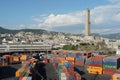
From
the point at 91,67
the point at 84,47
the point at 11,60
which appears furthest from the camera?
the point at 84,47

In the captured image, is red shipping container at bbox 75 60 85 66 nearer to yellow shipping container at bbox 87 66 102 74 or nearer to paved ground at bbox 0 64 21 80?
yellow shipping container at bbox 87 66 102 74

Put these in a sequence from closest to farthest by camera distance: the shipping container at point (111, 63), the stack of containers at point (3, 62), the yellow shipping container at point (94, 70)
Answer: the shipping container at point (111, 63) < the yellow shipping container at point (94, 70) < the stack of containers at point (3, 62)

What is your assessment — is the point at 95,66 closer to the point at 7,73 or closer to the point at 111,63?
the point at 111,63

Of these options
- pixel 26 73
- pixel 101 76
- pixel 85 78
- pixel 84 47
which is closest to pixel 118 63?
pixel 101 76

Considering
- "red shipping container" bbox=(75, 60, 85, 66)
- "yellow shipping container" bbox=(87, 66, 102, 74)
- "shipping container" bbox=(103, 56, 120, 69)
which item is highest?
"shipping container" bbox=(103, 56, 120, 69)

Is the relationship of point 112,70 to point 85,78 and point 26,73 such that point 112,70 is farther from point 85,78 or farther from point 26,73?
point 26,73

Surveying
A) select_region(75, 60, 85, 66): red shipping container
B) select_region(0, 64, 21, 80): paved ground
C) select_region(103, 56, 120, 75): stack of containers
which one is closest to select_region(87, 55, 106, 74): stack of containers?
select_region(103, 56, 120, 75): stack of containers

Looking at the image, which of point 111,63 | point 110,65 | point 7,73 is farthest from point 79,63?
point 7,73

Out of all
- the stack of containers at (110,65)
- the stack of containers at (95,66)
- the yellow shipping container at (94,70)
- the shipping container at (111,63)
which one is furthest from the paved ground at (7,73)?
the shipping container at (111,63)

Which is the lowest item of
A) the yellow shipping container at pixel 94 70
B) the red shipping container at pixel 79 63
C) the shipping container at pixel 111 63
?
the red shipping container at pixel 79 63

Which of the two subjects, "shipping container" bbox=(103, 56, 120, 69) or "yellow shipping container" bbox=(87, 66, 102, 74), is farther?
"yellow shipping container" bbox=(87, 66, 102, 74)

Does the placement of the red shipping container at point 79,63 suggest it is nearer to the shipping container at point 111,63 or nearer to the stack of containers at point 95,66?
the stack of containers at point 95,66
